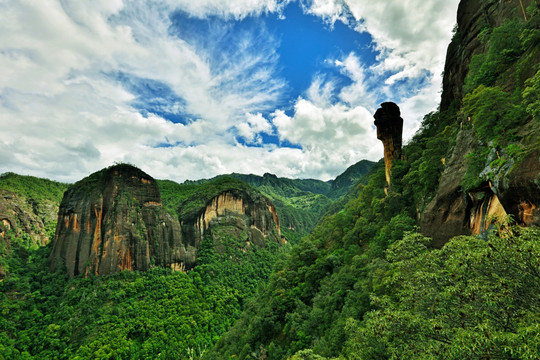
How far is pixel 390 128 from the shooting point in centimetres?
3484

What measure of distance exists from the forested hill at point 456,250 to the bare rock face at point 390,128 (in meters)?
1.56

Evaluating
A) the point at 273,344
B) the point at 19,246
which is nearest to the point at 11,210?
the point at 19,246

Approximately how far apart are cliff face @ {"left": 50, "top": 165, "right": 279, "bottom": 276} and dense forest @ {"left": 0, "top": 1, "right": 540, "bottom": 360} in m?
3.10

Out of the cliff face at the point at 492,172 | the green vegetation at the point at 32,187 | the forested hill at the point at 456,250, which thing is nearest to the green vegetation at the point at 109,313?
the forested hill at the point at 456,250

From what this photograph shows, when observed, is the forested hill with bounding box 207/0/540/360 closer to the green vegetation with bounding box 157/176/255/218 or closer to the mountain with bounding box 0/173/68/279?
the green vegetation with bounding box 157/176/255/218

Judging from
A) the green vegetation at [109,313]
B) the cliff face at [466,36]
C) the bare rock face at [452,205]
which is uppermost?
the cliff face at [466,36]

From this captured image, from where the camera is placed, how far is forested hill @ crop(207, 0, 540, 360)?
6.93 metres

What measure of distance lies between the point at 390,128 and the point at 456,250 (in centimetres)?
3024

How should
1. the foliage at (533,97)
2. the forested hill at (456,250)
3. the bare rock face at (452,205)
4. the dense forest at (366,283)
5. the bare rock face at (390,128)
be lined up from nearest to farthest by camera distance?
1. the forested hill at (456,250)
2. the dense forest at (366,283)
3. the foliage at (533,97)
4. the bare rock face at (452,205)
5. the bare rock face at (390,128)

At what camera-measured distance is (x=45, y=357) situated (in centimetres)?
3384

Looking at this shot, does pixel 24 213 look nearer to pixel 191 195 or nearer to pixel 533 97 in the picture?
pixel 191 195

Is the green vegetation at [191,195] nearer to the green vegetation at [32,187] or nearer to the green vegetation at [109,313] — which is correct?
the green vegetation at [109,313]

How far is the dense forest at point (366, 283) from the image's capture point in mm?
7277

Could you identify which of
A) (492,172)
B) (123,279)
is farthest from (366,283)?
(123,279)
